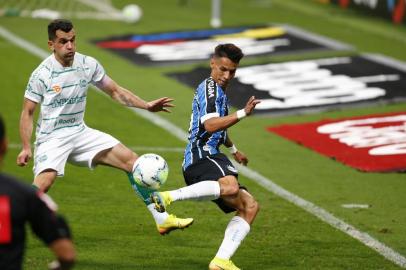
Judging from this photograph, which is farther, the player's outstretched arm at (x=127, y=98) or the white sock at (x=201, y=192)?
the player's outstretched arm at (x=127, y=98)

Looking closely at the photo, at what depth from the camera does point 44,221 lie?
667cm

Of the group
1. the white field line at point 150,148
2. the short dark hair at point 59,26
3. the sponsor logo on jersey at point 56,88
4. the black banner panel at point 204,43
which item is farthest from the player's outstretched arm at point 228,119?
the black banner panel at point 204,43

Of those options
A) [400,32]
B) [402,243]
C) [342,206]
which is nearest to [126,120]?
[342,206]

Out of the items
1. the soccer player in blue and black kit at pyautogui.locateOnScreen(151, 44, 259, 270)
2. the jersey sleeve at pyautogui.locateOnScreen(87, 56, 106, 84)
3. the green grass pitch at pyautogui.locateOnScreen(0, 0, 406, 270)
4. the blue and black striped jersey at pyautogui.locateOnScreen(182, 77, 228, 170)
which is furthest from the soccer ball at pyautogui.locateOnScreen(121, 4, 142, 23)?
the soccer player in blue and black kit at pyautogui.locateOnScreen(151, 44, 259, 270)

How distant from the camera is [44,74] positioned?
11109 millimetres

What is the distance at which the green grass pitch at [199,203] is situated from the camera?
37.7 ft

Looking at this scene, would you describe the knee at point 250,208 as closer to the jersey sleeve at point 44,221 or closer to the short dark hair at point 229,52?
the short dark hair at point 229,52

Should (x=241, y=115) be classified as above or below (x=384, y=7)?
above

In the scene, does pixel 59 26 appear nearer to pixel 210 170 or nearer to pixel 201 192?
pixel 210 170

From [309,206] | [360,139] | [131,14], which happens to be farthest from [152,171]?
[131,14]

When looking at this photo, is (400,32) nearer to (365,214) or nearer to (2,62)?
(2,62)

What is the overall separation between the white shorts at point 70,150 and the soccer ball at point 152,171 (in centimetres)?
69

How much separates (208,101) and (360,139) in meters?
7.56

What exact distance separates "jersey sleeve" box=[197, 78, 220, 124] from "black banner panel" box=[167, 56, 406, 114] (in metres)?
9.30
